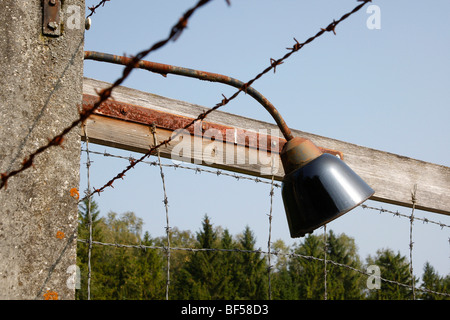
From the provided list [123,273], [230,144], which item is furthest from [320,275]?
[230,144]

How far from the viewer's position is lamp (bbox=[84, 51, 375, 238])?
5.41 feet

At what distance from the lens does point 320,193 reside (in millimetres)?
1675

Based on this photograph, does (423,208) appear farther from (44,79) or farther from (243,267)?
(243,267)

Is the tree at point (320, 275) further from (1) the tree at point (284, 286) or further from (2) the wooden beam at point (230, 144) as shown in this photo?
(2) the wooden beam at point (230, 144)

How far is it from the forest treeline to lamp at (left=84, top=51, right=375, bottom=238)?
82.4ft

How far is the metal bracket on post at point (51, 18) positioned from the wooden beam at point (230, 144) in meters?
0.59

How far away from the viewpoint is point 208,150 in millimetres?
2498

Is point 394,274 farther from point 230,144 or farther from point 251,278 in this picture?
point 230,144

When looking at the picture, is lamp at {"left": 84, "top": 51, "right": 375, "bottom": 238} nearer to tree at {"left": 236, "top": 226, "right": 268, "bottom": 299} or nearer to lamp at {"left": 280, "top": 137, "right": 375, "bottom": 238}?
lamp at {"left": 280, "top": 137, "right": 375, "bottom": 238}

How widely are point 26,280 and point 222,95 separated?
905 mm

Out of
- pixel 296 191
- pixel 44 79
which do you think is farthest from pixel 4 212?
pixel 296 191

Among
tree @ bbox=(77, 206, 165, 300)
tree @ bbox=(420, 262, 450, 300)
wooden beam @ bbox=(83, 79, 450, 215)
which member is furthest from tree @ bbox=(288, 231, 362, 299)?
wooden beam @ bbox=(83, 79, 450, 215)

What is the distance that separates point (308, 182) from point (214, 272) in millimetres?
31140

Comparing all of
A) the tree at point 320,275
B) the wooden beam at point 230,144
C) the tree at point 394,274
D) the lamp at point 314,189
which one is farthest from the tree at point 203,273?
the lamp at point 314,189
